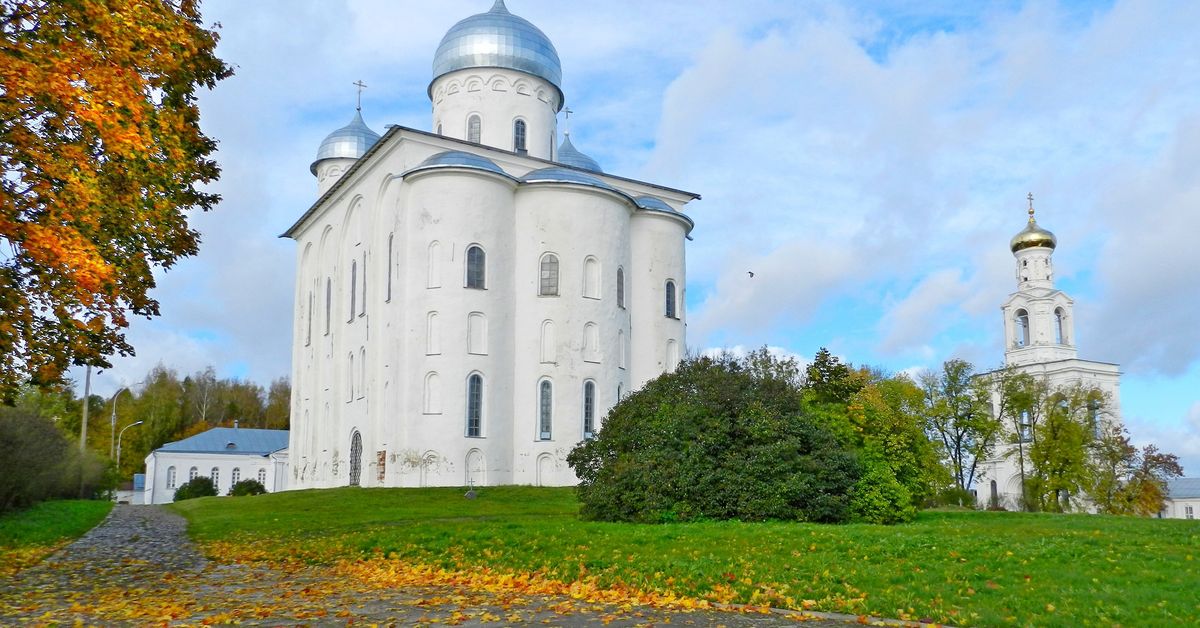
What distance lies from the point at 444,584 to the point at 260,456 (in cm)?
5828

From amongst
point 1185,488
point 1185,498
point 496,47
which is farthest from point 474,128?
point 1185,488

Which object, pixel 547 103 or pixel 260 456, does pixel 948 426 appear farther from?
pixel 260 456

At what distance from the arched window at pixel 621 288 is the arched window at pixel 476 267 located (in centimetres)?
541

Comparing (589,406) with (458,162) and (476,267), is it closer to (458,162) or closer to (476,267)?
(476,267)

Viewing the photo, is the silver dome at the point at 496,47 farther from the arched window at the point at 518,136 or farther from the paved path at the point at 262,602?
the paved path at the point at 262,602

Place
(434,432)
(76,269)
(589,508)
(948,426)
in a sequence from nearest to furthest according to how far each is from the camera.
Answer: (76,269) < (589,508) < (434,432) < (948,426)

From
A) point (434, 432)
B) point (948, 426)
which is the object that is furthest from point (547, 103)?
point (948, 426)

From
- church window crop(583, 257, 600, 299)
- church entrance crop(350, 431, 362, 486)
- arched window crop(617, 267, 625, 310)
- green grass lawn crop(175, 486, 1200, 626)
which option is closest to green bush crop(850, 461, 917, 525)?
green grass lawn crop(175, 486, 1200, 626)

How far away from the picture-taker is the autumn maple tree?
9.58 m

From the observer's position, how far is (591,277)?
3681 cm

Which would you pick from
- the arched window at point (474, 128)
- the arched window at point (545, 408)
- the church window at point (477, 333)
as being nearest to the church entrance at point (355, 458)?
the church window at point (477, 333)

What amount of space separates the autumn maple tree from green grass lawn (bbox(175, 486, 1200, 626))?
459 centimetres

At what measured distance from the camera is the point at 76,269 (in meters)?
9.47

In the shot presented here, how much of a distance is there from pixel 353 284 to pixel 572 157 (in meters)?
12.5
